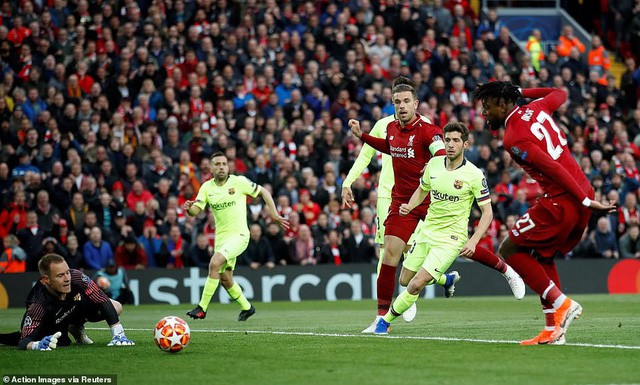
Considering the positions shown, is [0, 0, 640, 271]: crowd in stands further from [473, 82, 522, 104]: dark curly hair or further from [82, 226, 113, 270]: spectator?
[473, 82, 522, 104]: dark curly hair

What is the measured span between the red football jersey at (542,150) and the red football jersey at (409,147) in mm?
2667

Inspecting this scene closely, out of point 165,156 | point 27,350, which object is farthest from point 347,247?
point 27,350

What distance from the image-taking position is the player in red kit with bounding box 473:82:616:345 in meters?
10.6

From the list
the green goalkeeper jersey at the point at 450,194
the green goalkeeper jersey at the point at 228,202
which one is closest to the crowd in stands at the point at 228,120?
the green goalkeeper jersey at the point at 228,202

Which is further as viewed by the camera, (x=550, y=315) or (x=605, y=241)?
(x=605, y=241)

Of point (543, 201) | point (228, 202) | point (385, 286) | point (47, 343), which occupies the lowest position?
point (47, 343)

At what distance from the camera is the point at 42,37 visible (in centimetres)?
2530

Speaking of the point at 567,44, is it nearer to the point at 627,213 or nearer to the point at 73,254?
the point at 627,213

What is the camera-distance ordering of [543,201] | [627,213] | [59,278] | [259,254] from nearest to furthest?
1. [543,201]
2. [59,278]
3. [259,254]
4. [627,213]

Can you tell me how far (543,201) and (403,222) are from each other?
10.7 ft

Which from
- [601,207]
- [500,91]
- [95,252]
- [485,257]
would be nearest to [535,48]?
[95,252]

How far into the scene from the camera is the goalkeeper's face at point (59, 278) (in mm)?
11406

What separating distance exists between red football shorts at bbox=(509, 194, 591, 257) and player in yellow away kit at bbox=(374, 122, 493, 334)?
4.74 feet

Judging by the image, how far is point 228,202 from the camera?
17062mm
